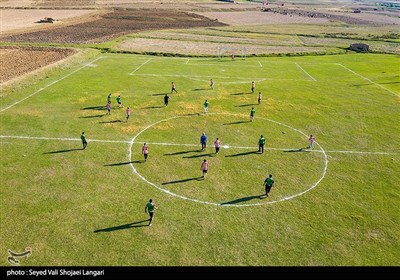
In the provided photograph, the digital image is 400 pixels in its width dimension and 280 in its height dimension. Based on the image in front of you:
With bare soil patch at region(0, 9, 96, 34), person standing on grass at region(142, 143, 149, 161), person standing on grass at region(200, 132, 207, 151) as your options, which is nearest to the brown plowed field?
bare soil patch at region(0, 9, 96, 34)

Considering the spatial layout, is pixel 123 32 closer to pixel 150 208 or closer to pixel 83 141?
pixel 83 141

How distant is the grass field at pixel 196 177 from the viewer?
21.0m

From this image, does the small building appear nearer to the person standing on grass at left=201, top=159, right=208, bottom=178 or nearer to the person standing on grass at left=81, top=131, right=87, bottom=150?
the person standing on grass at left=201, top=159, right=208, bottom=178

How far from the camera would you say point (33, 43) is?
81.4 m

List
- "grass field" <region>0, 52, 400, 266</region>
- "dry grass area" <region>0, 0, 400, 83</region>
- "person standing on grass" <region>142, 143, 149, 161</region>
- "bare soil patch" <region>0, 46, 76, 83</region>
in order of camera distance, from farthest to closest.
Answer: "dry grass area" <region>0, 0, 400, 83</region>, "bare soil patch" <region>0, 46, 76, 83</region>, "person standing on grass" <region>142, 143, 149, 161</region>, "grass field" <region>0, 52, 400, 266</region>

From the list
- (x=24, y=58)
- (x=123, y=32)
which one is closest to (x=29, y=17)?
(x=123, y=32)

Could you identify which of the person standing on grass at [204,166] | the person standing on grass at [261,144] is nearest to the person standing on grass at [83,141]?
the person standing on grass at [204,166]

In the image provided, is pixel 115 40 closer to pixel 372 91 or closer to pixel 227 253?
pixel 372 91

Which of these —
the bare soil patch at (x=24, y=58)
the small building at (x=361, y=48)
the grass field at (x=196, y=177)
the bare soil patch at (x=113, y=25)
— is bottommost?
the grass field at (x=196, y=177)

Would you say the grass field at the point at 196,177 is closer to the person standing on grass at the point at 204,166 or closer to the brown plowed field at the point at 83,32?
the person standing on grass at the point at 204,166

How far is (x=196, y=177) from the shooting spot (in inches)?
1133

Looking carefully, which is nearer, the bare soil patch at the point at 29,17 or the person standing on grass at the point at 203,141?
the person standing on grass at the point at 203,141

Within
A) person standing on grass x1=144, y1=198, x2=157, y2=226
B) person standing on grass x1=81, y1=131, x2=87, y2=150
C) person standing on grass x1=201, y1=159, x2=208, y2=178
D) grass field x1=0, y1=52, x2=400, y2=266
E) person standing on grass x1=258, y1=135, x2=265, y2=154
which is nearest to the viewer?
grass field x1=0, y1=52, x2=400, y2=266

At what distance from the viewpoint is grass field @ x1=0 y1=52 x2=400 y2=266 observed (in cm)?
2105
